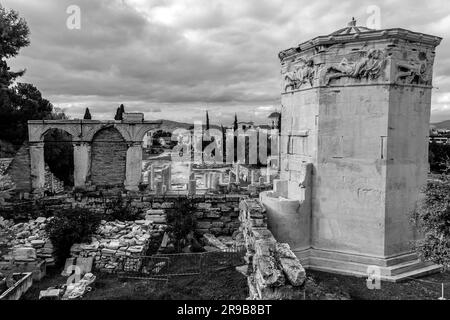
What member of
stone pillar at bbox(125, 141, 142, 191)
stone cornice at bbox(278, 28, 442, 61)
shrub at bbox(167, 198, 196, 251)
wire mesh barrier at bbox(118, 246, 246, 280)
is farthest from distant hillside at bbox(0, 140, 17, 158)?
stone cornice at bbox(278, 28, 442, 61)

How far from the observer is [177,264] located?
1029cm

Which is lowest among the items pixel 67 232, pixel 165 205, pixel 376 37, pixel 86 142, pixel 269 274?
pixel 67 232

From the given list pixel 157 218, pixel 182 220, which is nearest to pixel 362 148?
pixel 182 220

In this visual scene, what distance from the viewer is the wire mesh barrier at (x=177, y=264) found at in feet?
31.6

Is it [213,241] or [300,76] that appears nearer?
[300,76]

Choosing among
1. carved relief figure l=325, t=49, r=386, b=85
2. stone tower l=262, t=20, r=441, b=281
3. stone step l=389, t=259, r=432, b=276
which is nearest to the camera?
carved relief figure l=325, t=49, r=386, b=85

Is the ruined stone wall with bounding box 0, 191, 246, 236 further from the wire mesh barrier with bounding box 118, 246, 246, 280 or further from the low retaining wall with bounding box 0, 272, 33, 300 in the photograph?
the low retaining wall with bounding box 0, 272, 33, 300

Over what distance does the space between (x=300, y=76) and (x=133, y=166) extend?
34.4 ft

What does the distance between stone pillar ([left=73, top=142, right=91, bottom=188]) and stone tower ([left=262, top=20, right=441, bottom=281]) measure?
37.5ft

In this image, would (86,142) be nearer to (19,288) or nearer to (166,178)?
(166,178)

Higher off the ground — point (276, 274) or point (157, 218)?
point (276, 274)

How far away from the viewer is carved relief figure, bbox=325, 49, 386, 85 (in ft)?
27.8
